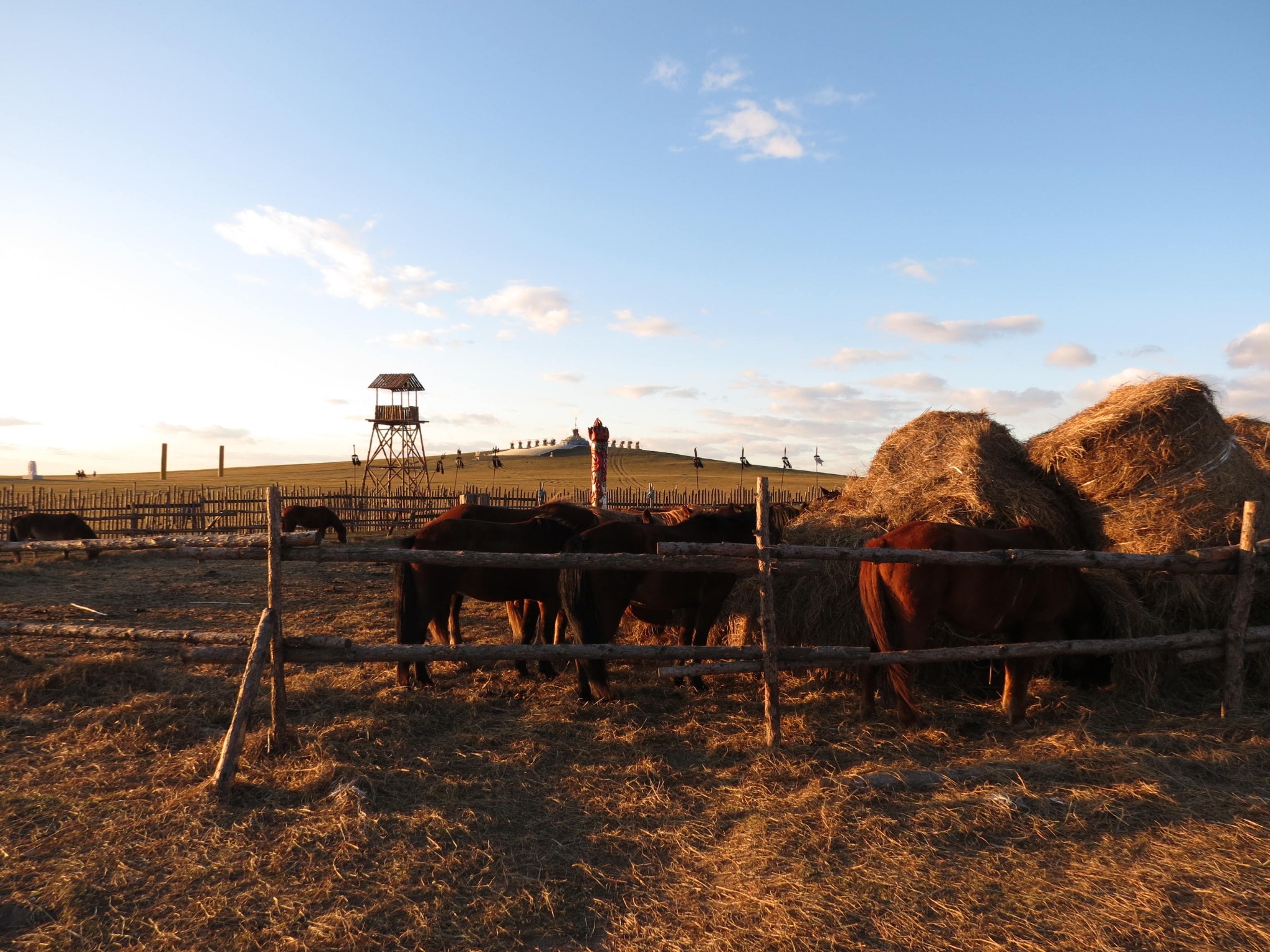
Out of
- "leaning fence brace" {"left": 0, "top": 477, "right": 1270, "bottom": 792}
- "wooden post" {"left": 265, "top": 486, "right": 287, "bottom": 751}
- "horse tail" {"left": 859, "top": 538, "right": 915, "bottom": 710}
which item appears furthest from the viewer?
"horse tail" {"left": 859, "top": 538, "right": 915, "bottom": 710}

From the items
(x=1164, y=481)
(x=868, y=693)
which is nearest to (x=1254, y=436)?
(x=1164, y=481)

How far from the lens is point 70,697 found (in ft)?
19.4

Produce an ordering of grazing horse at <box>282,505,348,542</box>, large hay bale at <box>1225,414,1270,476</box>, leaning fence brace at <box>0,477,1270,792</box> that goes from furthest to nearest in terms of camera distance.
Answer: grazing horse at <box>282,505,348,542</box> → large hay bale at <box>1225,414,1270,476</box> → leaning fence brace at <box>0,477,1270,792</box>

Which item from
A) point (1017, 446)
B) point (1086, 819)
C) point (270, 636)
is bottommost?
point (1086, 819)

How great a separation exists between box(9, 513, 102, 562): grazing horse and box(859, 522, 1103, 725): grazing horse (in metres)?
16.2

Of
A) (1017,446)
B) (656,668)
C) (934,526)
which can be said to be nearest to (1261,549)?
(1017,446)

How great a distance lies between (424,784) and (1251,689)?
726 cm

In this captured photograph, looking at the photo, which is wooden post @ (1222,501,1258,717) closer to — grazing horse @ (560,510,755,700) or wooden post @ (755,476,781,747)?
wooden post @ (755,476,781,747)

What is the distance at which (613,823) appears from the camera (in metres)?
4.00

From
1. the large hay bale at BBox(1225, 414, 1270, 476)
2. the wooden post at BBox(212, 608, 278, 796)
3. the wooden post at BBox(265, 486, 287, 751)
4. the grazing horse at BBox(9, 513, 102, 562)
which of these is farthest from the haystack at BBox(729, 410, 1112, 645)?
the grazing horse at BBox(9, 513, 102, 562)

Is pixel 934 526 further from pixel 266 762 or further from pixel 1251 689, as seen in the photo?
pixel 266 762

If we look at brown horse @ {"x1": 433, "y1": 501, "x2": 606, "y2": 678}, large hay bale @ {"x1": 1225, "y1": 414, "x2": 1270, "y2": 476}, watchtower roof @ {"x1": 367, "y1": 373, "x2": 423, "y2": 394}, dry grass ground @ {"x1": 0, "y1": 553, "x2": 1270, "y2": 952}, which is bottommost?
dry grass ground @ {"x1": 0, "y1": 553, "x2": 1270, "y2": 952}

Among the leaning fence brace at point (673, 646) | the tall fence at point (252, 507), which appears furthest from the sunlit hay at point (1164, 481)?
the tall fence at point (252, 507)

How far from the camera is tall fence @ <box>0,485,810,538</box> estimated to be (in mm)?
20875
